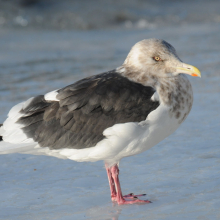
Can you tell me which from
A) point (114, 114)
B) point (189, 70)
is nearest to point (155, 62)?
point (189, 70)

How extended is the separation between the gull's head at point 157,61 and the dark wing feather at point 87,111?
0.25 m

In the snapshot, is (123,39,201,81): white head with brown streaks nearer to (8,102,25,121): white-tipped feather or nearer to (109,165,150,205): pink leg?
(109,165,150,205): pink leg

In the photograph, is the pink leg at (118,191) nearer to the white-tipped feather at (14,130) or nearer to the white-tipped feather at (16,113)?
the white-tipped feather at (14,130)

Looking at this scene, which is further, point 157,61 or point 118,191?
point 157,61

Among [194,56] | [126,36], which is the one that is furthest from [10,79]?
[126,36]

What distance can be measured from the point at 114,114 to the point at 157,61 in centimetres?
69

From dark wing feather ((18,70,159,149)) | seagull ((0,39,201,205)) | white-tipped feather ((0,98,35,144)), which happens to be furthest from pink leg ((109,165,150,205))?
white-tipped feather ((0,98,35,144))

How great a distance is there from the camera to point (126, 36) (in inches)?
546

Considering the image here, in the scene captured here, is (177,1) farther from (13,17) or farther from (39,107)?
(39,107)

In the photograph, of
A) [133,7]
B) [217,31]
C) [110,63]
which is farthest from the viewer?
[133,7]

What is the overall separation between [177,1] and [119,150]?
675 inches

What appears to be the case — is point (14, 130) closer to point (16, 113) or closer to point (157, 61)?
point (16, 113)

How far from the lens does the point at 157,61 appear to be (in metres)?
4.04

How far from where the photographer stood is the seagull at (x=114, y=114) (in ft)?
12.1
